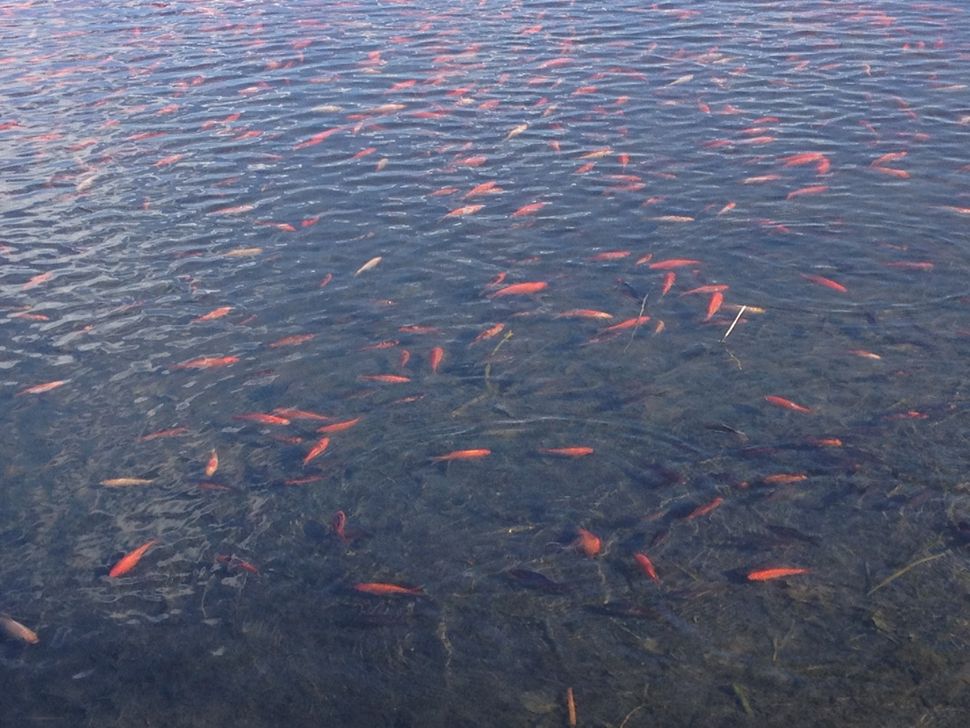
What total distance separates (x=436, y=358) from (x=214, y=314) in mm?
2264

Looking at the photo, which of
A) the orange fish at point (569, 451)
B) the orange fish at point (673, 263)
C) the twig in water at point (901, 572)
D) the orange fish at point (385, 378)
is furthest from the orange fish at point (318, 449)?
the twig in water at point (901, 572)

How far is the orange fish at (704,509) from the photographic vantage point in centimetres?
651

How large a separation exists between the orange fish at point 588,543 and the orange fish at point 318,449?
2.04 metres

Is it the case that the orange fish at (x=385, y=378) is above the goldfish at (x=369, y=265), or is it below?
below

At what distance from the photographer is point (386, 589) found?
20.1ft

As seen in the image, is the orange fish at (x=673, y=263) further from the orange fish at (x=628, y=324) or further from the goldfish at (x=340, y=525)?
the goldfish at (x=340, y=525)

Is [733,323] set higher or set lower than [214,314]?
higher

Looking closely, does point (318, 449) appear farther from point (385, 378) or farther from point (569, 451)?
point (569, 451)

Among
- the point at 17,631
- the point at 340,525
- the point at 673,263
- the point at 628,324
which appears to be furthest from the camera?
the point at 673,263

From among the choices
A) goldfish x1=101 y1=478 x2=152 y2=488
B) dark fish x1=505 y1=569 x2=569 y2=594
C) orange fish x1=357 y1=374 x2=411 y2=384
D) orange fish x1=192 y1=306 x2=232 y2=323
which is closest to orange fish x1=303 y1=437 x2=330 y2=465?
orange fish x1=357 y1=374 x2=411 y2=384

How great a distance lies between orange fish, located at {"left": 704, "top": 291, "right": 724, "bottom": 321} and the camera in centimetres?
863

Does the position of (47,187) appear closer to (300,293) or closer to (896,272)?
(300,293)

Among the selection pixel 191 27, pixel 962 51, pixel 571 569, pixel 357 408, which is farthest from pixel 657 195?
pixel 191 27

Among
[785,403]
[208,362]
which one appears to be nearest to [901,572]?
[785,403]
